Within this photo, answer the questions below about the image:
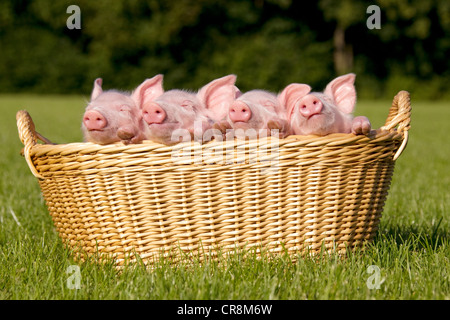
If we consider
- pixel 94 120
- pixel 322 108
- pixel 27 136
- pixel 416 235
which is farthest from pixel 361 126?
pixel 27 136

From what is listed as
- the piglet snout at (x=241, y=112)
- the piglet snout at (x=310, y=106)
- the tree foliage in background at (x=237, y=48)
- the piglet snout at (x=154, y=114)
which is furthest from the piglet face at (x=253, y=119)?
the tree foliage in background at (x=237, y=48)

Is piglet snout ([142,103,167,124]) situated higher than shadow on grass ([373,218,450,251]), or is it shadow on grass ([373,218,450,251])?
piglet snout ([142,103,167,124])

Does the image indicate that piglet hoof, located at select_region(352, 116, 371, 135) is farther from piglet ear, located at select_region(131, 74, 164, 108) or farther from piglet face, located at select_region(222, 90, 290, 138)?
piglet ear, located at select_region(131, 74, 164, 108)

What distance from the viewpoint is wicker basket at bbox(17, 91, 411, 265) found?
1.92 meters

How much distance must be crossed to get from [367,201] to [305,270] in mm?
429

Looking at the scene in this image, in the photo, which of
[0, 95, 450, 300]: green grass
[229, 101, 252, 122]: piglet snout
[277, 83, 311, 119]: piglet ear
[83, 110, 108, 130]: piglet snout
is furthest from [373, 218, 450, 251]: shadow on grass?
[83, 110, 108, 130]: piglet snout

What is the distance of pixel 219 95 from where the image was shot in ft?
7.48

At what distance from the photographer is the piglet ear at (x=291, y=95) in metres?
2.18

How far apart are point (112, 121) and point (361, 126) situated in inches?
35.8

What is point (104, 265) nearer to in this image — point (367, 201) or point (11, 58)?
point (367, 201)

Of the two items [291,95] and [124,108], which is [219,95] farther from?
[124,108]

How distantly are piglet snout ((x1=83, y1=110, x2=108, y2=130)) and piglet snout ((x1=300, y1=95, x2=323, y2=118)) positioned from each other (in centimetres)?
73

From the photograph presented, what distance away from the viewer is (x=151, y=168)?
1.91 metres
